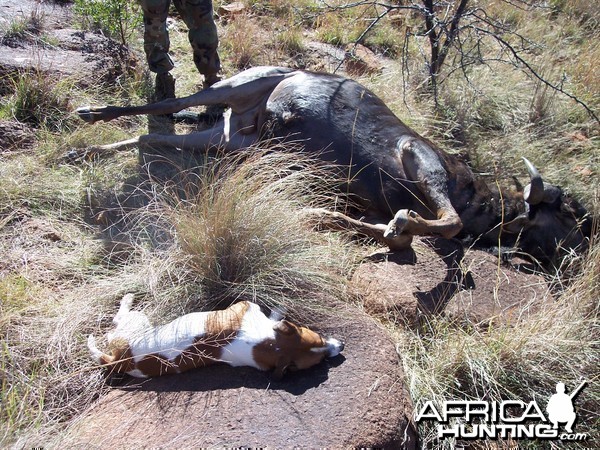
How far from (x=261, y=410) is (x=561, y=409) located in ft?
5.55

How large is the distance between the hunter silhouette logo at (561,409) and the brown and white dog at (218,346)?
4.03 feet

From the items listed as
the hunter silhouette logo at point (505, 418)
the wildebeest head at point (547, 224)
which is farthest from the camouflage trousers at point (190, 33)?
the hunter silhouette logo at point (505, 418)

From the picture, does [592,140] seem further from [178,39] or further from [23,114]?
[23,114]

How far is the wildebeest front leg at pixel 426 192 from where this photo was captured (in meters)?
4.28

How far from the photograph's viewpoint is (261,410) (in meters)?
2.87

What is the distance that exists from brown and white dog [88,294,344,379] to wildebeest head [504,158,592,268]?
7.86 ft

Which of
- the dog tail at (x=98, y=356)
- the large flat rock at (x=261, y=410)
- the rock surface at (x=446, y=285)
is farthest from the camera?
the rock surface at (x=446, y=285)

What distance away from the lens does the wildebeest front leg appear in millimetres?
4277

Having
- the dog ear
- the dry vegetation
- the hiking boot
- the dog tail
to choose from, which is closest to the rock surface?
the dry vegetation

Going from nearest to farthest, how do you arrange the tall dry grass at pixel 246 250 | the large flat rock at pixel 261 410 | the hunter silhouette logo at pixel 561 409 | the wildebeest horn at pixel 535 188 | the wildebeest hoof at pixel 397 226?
the large flat rock at pixel 261 410, the hunter silhouette logo at pixel 561 409, the tall dry grass at pixel 246 250, the wildebeest hoof at pixel 397 226, the wildebeest horn at pixel 535 188

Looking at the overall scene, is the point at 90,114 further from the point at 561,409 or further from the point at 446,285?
the point at 561,409

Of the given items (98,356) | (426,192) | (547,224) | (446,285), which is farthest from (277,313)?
(547,224)

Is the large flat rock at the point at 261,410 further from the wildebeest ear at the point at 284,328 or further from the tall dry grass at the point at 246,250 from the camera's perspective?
the tall dry grass at the point at 246,250

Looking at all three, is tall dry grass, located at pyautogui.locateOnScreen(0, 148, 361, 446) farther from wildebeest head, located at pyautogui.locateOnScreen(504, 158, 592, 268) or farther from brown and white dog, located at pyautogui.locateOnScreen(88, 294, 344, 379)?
wildebeest head, located at pyautogui.locateOnScreen(504, 158, 592, 268)
